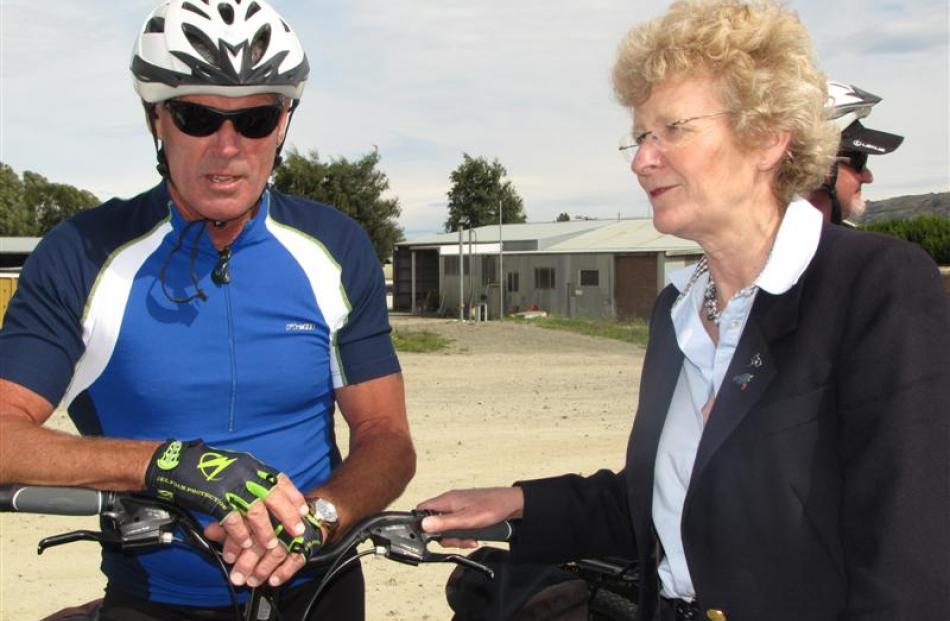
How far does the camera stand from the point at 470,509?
269 cm

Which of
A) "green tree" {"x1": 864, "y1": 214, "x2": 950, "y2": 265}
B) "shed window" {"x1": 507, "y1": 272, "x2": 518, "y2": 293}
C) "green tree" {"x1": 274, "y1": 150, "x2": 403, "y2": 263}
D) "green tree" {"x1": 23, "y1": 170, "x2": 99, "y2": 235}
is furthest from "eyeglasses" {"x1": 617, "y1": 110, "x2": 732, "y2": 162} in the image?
"green tree" {"x1": 23, "y1": 170, "x2": 99, "y2": 235}

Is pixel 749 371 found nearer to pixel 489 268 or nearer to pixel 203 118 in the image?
pixel 203 118

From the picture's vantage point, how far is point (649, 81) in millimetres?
2512

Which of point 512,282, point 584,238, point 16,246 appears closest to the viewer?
point 512,282

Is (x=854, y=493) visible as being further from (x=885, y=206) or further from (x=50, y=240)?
(x=885, y=206)

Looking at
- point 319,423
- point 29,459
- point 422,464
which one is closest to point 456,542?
point 319,423

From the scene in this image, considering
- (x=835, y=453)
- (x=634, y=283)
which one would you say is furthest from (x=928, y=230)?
(x=835, y=453)

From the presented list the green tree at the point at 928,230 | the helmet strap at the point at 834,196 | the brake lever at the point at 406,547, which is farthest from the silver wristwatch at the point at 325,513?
the green tree at the point at 928,230

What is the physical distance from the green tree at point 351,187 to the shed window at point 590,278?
58.4 ft

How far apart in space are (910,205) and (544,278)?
2860 cm

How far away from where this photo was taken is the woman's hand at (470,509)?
256cm

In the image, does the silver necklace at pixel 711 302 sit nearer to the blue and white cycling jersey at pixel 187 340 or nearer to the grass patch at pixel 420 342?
the blue and white cycling jersey at pixel 187 340

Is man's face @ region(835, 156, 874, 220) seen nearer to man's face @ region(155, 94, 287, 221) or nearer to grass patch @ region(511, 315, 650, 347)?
man's face @ region(155, 94, 287, 221)

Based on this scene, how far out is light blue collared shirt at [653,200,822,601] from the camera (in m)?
2.26
